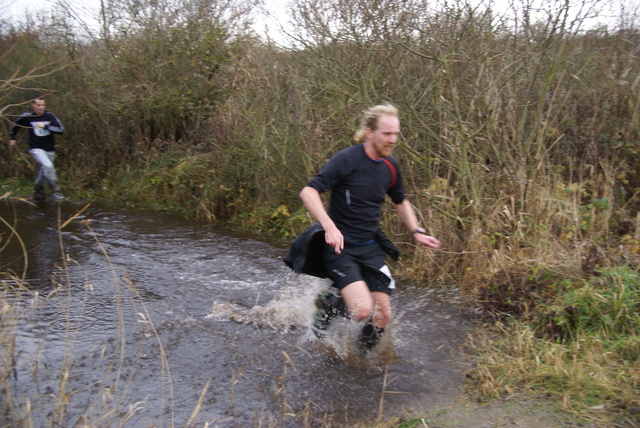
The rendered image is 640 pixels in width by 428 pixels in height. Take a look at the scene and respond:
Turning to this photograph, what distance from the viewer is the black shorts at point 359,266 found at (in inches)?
180

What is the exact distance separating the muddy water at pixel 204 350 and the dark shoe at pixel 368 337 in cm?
10

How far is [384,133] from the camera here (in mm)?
4406

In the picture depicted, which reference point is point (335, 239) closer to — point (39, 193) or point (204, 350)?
point (204, 350)

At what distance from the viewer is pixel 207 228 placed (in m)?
9.98

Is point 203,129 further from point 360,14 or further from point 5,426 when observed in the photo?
point 5,426

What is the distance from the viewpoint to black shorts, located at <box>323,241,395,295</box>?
457 centimetres

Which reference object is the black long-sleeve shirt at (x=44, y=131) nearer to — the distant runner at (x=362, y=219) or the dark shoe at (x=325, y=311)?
the dark shoe at (x=325, y=311)

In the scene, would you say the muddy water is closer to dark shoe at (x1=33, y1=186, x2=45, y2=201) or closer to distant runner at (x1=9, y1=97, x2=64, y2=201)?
distant runner at (x1=9, y1=97, x2=64, y2=201)

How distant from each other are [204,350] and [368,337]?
55.7 inches

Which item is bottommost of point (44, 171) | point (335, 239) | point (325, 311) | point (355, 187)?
point (325, 311)

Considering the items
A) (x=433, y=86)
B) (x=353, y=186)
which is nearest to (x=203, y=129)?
A: (x=433, y=86)

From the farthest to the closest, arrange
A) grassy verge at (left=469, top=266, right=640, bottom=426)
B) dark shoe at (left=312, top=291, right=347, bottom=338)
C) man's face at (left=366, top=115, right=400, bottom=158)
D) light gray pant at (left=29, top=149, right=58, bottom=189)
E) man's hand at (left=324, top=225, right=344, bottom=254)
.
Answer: light gray pant at (left=29, top=149, right=58, bottom=189), dark shoe at (left=312, top=291, right=347, bottom=338), man's face at (left=366, top=115, right=400, bottom=158), man's hand at (left=324, top=225, right=344, bottom=254), grassy verge at (left=469, top=266, right=640, bottom=426)

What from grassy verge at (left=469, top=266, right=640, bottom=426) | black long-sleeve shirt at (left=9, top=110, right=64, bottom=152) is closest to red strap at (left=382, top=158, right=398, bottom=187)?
grassy verge at (left=469, top=266, right=640, bottom=426)

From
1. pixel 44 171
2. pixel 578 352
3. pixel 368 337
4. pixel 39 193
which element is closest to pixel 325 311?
pixel 368 337
